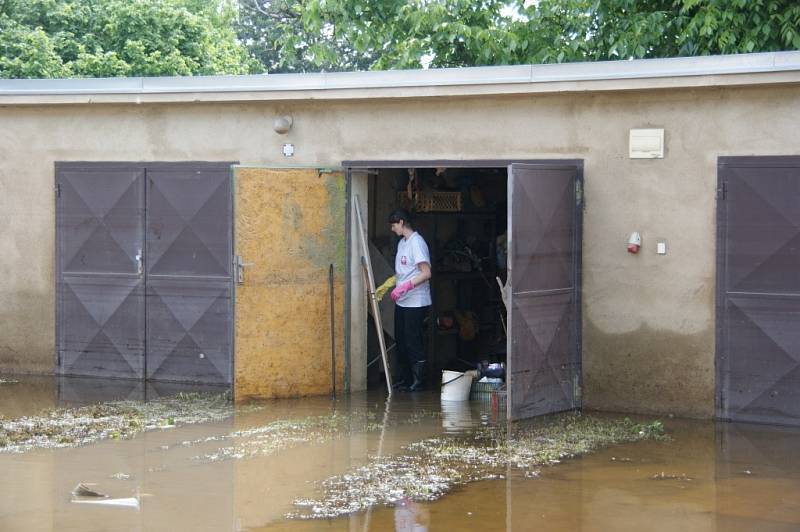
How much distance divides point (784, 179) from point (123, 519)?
6.20 meters

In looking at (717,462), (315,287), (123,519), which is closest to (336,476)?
(123,519)

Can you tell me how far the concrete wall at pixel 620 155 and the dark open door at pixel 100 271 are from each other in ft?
3.47

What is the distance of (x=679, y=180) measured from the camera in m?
10.7

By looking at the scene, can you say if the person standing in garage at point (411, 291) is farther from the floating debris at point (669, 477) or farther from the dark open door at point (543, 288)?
the floating debris at point (669, 477)

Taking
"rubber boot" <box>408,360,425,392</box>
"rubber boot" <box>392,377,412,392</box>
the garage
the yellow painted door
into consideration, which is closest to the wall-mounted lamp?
the garage

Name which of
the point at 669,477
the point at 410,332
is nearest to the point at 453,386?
the point at 410,332

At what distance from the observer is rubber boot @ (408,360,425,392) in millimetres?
12250

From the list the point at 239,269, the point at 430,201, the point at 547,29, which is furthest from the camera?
the point at 547,29

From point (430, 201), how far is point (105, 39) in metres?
18.5

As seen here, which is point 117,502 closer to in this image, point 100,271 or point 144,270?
point 144,270

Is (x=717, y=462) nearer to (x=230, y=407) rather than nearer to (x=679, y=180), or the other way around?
(x=679, y=180)

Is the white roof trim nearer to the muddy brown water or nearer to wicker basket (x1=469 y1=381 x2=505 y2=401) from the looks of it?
wicker basket (x1=469 y1=381 x2=505 y2=401)

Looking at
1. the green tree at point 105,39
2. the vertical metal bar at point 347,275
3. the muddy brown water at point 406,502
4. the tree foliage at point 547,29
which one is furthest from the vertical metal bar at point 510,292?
the green tree at point 105,39

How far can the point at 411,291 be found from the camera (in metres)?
12.1
